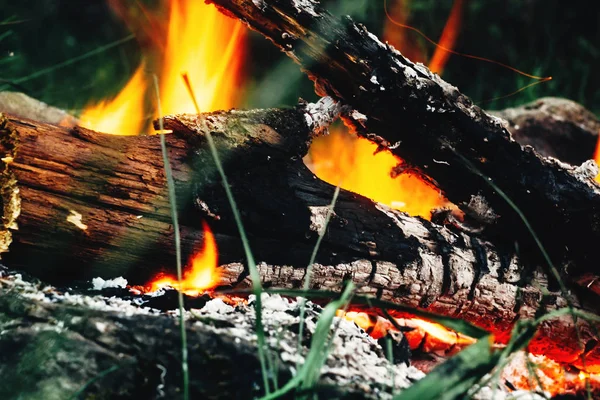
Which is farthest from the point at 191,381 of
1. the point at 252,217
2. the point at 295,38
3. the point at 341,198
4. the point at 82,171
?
the point at 295,38

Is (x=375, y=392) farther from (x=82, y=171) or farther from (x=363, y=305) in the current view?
(x=82, y=171)

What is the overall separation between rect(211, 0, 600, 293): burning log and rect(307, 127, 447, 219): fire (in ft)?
1.05

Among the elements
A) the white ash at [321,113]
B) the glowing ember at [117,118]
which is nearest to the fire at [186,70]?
the glowing ember at [117,118]

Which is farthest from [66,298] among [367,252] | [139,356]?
[367,252]

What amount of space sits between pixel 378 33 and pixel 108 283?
4.23m

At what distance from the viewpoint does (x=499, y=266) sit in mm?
2012

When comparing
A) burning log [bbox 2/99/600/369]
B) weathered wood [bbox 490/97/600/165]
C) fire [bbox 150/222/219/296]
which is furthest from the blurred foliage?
fire [bbox 150/222/219/296]

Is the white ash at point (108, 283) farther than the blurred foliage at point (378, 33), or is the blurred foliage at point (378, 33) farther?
the blurred foliage at point (378, 33)

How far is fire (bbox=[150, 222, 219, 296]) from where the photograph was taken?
1688mm

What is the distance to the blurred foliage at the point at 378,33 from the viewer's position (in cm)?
432

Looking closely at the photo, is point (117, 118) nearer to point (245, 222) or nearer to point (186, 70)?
point (186, 70)

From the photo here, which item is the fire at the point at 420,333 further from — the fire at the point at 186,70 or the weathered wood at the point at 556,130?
the weathered wood at the point at 556,130

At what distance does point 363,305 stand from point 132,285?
801mm

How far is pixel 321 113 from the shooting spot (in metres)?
1.95
